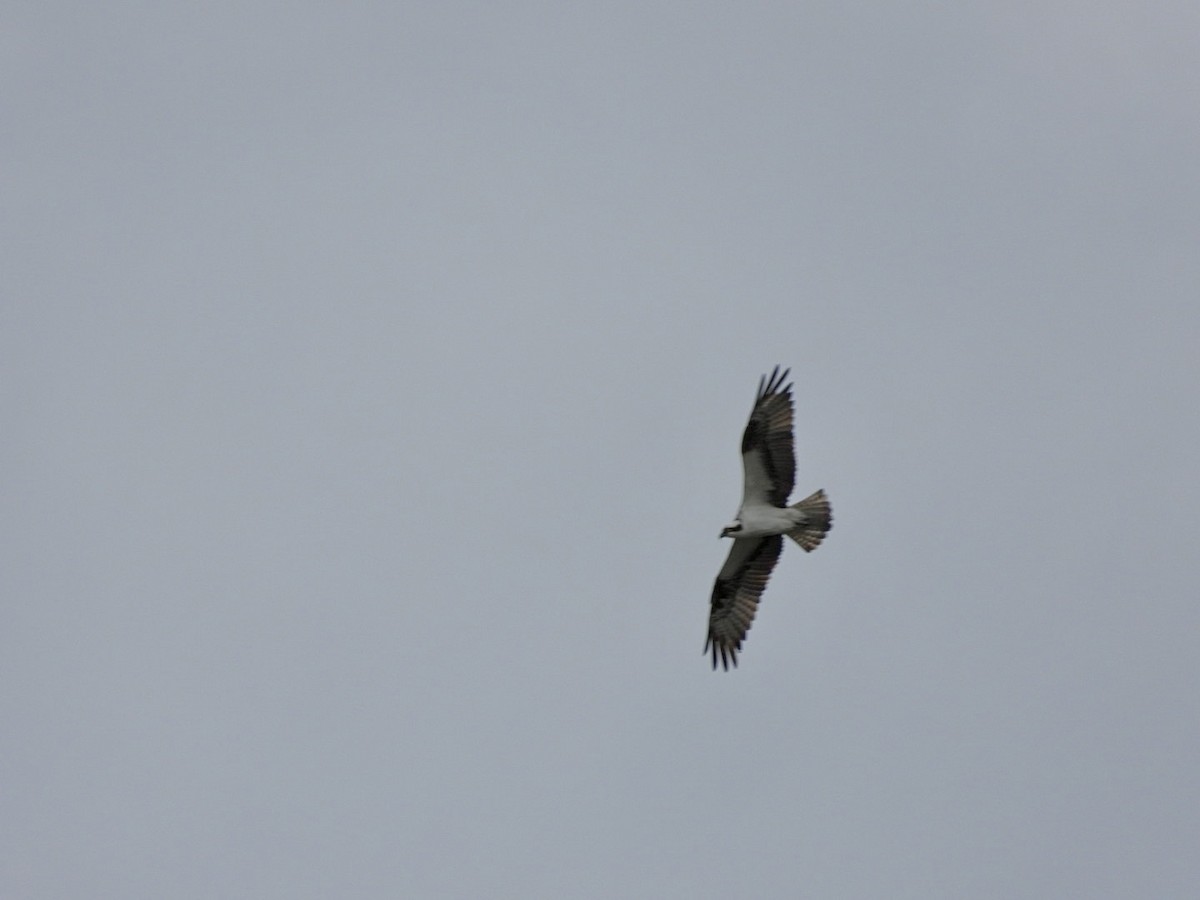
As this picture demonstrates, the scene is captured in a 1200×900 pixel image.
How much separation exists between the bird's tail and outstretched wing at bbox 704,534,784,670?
4.15 ft

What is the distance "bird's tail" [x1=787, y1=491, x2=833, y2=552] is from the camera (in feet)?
98.2

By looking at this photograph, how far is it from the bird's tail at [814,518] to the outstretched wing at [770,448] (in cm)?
37

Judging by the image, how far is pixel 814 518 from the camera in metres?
A: 29.9

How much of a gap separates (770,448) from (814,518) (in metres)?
1.49

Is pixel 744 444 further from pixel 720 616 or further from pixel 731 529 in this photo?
pixel 720 616

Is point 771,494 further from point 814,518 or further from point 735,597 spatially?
point 735,597

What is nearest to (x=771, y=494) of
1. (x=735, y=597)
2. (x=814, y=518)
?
(x=814, y=518)

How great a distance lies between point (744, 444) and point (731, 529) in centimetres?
156

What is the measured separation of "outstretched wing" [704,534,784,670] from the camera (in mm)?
31500

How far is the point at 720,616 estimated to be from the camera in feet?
105

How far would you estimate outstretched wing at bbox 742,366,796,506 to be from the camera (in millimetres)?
29641

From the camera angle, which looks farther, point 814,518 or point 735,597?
point 735,597

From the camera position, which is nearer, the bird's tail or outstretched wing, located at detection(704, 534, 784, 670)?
the bird's tail

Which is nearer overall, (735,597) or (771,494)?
(771,494)
